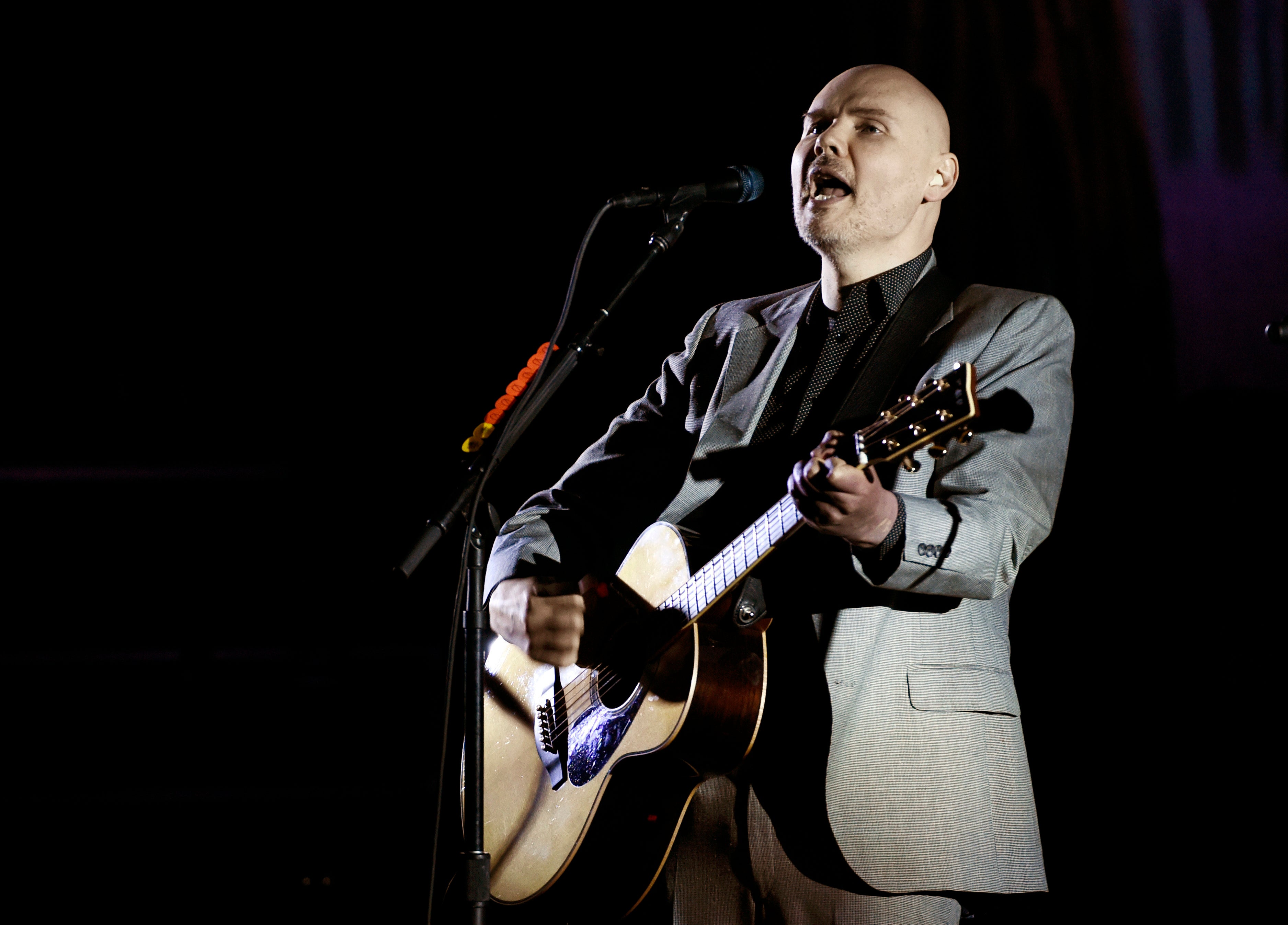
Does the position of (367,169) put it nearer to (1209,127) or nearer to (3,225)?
(3,225)

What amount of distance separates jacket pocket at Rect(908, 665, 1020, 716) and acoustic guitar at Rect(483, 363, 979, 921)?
10.2 inches

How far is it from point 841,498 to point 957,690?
18.8 inches

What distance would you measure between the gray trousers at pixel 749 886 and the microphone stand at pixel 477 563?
1.28ft

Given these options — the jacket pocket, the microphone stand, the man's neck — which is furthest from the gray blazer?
the microphone stand

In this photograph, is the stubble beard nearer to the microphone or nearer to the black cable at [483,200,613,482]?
the microphone

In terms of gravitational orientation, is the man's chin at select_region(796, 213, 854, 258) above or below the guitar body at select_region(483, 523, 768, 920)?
above

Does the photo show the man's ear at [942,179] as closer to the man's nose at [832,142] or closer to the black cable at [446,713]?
the man's nose at [832,142]

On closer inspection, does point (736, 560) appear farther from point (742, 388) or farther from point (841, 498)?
point (742, 388)

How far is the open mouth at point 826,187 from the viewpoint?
232 centimetres

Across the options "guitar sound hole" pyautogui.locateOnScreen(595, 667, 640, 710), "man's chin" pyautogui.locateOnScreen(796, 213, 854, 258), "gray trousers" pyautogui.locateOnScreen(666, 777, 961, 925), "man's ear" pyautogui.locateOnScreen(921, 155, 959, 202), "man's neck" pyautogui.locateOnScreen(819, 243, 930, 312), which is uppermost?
"man's ear" pyautogui.locateOnScreen(921, 155, 959, 202)

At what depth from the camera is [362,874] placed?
13.0ft

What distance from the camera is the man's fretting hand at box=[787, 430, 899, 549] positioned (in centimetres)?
157

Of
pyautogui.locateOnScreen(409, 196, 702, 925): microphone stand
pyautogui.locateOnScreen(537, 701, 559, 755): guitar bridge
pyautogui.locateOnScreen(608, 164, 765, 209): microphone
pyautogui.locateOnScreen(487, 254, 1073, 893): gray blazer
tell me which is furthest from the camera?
pyautogui.locateOnScreen(537, 701, 559, 755): guitar bridge

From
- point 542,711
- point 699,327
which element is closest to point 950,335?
point 699,327
